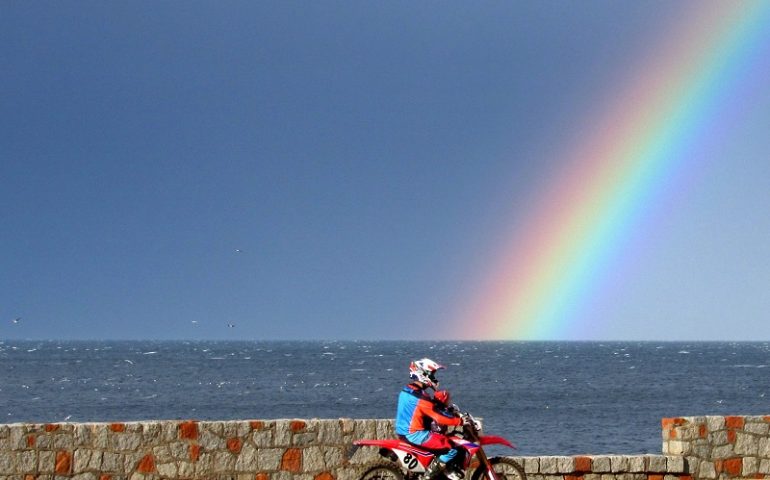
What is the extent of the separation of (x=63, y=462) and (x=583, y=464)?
19.9ft

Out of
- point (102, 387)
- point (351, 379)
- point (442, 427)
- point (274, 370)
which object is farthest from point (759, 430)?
point (274, 370)

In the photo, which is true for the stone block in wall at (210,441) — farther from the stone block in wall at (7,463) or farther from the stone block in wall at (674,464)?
the stone block in wall at (674,464)

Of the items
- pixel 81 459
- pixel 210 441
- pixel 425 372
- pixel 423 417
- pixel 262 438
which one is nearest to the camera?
pixel 425 372

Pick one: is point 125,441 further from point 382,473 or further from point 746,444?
point 746,444

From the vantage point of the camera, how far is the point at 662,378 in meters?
131

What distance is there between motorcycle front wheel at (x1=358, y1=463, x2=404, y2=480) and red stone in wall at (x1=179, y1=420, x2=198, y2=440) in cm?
214

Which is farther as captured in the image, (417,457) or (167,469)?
(167,469)

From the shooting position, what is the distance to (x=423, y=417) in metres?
12.2

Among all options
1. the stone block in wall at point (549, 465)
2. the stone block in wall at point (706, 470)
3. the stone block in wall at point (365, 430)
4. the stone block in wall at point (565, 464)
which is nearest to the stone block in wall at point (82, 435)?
the stone block in wall at point (365, 430)

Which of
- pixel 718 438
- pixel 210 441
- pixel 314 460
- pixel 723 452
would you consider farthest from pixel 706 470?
pixel 210 441

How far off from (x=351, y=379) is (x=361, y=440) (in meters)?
113

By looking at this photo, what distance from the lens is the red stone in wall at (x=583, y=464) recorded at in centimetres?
1393

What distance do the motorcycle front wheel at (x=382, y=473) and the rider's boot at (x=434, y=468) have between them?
0.31m

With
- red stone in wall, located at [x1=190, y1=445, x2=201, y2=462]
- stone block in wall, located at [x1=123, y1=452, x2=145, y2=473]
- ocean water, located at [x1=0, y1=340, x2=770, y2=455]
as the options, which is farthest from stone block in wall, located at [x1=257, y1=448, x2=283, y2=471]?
ocean water, located at [x1=0, y1=340, x2=770, y2=455]
